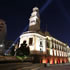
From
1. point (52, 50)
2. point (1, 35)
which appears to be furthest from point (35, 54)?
point (1, 35)

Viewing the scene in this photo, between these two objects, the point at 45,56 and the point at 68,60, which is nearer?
the point at 45,56

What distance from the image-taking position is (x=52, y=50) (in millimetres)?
52531

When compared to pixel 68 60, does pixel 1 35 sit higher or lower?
higher

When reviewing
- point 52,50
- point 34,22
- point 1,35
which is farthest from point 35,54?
point 1,35

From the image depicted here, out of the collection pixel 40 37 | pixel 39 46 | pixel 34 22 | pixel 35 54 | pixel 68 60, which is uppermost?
pixel 34 22

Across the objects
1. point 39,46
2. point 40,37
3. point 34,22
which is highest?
point 34,22

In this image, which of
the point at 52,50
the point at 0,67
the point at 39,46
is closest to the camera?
the point at 0,67

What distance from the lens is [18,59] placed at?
1193 inches

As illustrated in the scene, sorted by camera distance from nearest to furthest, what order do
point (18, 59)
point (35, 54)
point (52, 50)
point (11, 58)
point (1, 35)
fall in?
point (11, 58) < point (18, 59) < point (35, 54) < point (52, 50) < point (1, 35)

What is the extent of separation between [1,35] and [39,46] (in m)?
35.2

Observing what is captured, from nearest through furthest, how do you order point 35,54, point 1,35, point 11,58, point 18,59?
point 11,58, point 18,59, point 35,54, point 1,35

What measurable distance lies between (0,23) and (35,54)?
40229 millimetres

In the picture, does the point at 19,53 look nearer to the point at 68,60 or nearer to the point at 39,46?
the point at 39,46

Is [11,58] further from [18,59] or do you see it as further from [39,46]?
[39,46]
